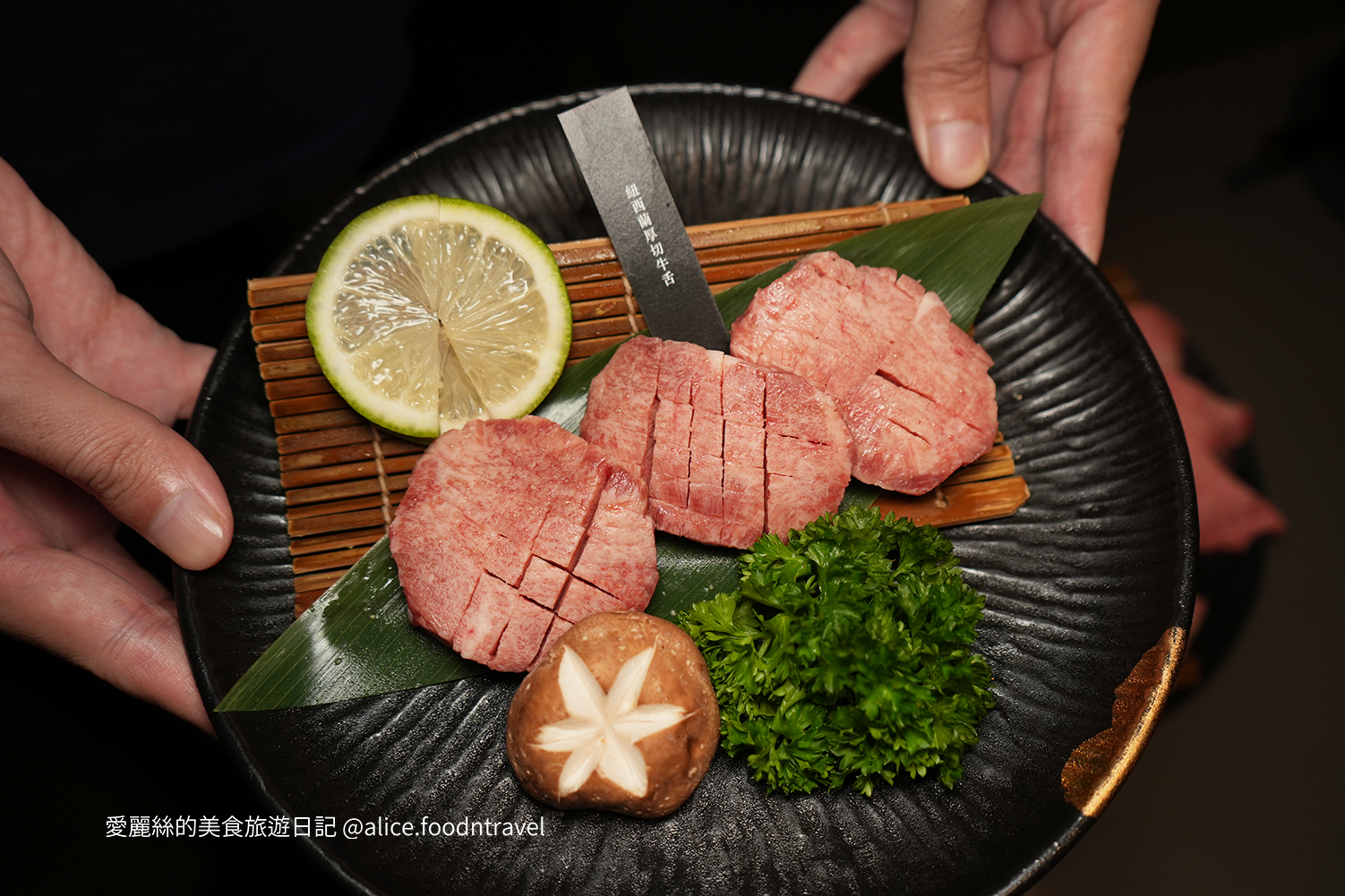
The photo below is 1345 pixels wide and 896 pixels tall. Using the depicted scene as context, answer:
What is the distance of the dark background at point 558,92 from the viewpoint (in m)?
3.46

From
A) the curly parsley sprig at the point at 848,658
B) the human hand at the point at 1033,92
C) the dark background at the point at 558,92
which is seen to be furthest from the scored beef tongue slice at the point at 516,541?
the human hand at the point at 1033,92

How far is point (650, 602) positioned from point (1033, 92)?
3.44 meters

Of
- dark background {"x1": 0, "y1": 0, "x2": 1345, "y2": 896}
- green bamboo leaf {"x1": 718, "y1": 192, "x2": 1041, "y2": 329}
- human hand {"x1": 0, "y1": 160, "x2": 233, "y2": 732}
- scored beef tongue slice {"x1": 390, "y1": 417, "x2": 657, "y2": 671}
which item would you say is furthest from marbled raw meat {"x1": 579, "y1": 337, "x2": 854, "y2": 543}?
dark background {"x1": 0, "y1": 0, "x2": 1345, "y2": 896}

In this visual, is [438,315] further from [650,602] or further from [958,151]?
[958,151]

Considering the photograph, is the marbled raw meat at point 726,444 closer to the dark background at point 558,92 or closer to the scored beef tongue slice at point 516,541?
the scored beef tongue slice at point 516,541

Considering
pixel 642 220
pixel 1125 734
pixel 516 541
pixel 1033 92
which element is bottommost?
pixel 1125 734

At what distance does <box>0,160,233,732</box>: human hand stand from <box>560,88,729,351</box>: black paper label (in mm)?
1985

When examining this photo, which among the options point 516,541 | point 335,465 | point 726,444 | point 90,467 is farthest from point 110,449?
point 726,444

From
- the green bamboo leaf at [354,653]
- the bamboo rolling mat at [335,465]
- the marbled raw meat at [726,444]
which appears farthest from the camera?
the bamboo rolling mat at [335,465]

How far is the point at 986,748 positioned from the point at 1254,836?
95.6 inches

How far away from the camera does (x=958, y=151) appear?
12.1 feet

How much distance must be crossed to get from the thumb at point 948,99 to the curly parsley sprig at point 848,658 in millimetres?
1899

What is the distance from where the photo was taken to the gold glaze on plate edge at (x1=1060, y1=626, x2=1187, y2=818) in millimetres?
2836

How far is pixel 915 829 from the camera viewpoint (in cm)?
289
